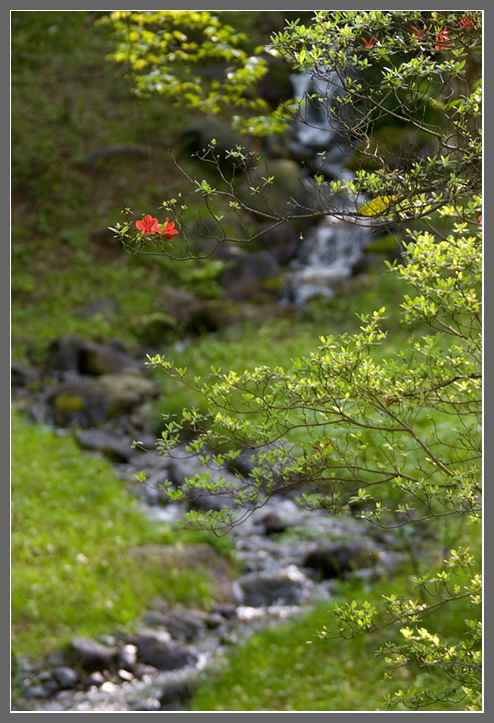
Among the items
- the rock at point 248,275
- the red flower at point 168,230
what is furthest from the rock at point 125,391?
the red flower at point 168,230

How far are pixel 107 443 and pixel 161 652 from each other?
2.62 meters

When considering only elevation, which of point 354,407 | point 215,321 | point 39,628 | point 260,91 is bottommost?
point 215,321

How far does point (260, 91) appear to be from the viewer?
11078mm

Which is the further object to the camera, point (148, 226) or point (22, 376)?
point (22, 376)

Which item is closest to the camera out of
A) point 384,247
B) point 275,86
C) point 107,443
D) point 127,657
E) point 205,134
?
point 127,657

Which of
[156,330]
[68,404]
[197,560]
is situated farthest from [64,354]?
[197,560]

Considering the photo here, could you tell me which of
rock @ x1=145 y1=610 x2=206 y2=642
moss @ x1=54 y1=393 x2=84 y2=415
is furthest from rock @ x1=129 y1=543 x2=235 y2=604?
moss @ x1=54 y1=393 x2=84 y2=415

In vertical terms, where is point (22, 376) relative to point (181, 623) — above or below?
below

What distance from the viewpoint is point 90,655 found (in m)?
4.10

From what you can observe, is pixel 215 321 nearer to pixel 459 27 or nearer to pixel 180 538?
pixel 180 538

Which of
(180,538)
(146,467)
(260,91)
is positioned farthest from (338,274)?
(180,538)

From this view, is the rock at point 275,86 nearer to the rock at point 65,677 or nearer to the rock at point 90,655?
the rock at point 90,655

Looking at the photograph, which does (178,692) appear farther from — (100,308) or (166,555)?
(100,308)

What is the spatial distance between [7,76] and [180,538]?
11.0 feet
